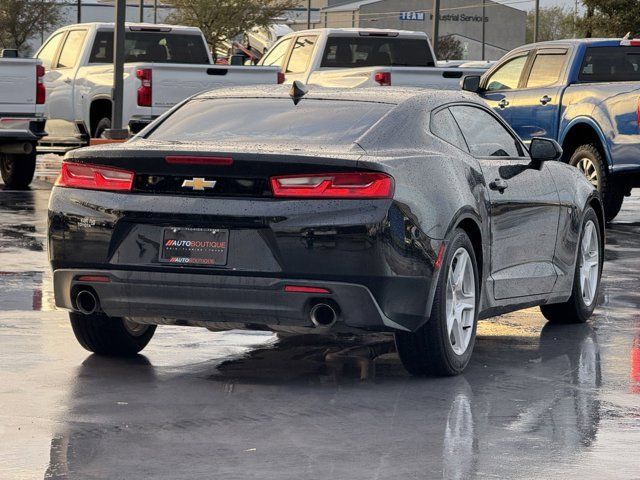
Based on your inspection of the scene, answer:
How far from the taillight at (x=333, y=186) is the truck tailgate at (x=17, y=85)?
12.7 m

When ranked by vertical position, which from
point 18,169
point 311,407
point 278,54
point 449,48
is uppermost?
point 278,54

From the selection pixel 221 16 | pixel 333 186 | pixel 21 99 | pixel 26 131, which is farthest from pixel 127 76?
pixel 221 16

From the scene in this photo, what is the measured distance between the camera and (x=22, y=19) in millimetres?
84000

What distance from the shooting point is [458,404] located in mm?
7762

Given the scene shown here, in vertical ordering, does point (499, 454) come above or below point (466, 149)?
below

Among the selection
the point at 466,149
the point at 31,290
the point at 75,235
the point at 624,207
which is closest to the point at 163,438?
the point at 75,235

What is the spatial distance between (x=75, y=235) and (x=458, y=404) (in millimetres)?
2077

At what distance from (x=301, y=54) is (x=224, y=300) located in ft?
59.9

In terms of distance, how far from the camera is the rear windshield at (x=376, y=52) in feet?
84.6

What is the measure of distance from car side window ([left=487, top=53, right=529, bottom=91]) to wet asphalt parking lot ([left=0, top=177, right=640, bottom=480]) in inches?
390

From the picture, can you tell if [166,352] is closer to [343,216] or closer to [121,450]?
[343,216]

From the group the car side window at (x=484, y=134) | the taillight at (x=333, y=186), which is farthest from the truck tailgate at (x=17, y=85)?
the taillight at (x=333, y=186)

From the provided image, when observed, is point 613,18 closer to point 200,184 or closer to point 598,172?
point 598,172

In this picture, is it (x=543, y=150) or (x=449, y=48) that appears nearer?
(x=543, y=150)
